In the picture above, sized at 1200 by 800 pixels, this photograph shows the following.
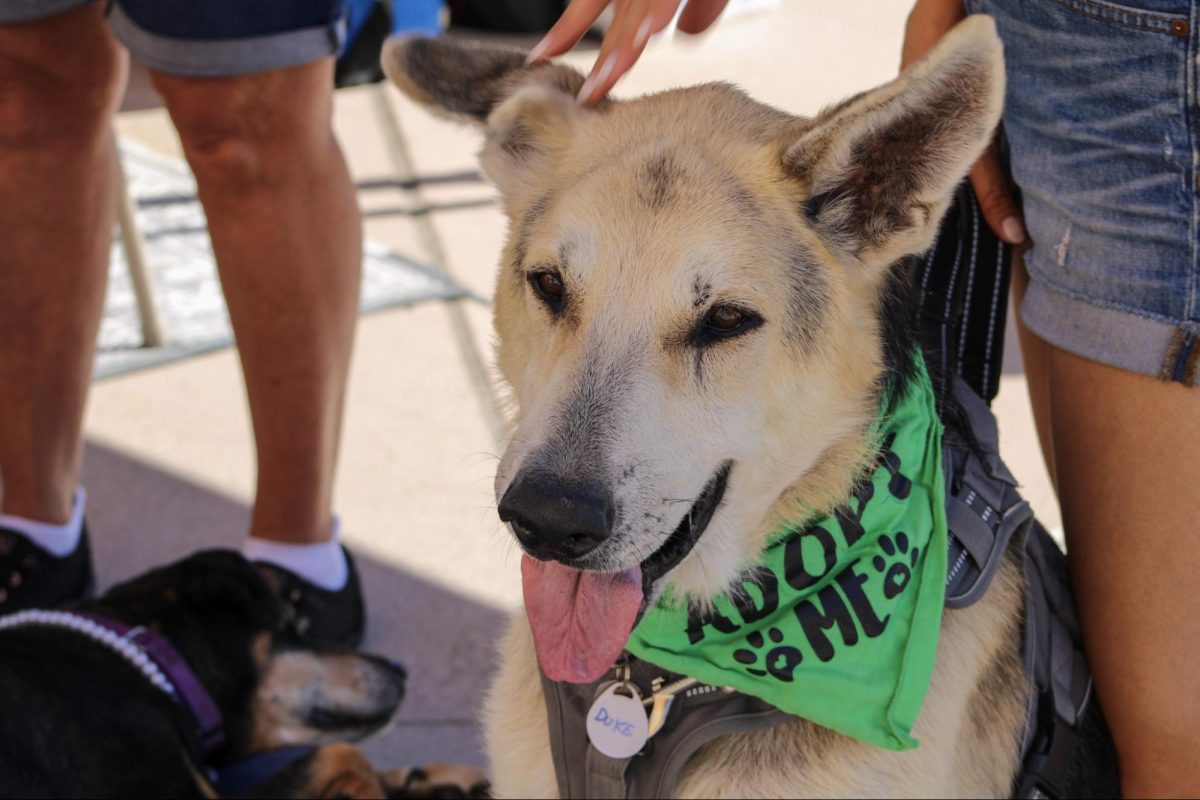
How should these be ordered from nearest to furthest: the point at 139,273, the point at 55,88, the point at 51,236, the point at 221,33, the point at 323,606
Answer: the point at 221,33, the point at 55,88, the point at 51,236, the point at 323,606, the point at 139,273

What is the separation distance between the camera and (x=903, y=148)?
6.59ft

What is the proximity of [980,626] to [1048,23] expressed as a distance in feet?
3.52

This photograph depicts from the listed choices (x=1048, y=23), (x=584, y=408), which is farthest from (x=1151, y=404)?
(x=584, y=408)

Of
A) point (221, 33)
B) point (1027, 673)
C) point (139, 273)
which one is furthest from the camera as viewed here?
point (139, 273)

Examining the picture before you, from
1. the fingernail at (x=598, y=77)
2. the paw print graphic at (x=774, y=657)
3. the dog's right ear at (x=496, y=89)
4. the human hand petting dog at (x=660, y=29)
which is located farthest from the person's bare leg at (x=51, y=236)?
the paw print graphic at (x=774, y=657)

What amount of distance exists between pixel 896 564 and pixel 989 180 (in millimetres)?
835

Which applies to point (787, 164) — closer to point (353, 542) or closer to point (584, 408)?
point (584, 408)

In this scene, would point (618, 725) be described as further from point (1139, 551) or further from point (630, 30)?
point (630, 30)

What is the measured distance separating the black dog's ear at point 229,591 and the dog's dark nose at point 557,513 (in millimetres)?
1414

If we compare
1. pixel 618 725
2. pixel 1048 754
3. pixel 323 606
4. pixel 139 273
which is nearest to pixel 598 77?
pixel 618 725

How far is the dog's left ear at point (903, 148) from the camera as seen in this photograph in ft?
5.85

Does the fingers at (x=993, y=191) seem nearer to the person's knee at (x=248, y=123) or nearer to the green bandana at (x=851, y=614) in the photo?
the green bandana at (x=851, y=614)

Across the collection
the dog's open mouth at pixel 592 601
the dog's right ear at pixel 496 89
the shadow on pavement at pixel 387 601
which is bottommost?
the shadow on pavement at pixel 387 601

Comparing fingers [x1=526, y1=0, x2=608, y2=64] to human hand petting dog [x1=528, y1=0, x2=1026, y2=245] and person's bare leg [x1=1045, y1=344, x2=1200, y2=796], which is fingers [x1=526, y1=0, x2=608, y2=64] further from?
person's bare leg [x1=1045, y1=344, x2=1200, y2=796]
